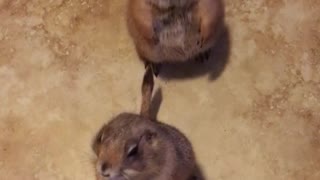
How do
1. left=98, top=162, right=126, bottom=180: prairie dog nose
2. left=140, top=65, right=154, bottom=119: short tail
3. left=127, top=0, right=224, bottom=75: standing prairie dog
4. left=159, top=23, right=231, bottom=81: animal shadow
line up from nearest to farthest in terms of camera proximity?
left=98, top=162, right=126, bottom=180: prairie dog nose → left=127, top=0, right=224, bottom=75: standing prairie dog → left=140, top=65, right=154, bottom=119: short tail → left=159, top=23, right=231, bottom=81: animal shadow

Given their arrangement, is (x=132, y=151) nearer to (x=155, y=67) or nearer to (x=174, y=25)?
(x=174, y=25)

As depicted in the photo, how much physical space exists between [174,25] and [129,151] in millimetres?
379

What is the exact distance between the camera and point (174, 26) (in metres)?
1.99

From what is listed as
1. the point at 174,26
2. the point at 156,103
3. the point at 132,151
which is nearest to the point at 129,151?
the point at 132,151

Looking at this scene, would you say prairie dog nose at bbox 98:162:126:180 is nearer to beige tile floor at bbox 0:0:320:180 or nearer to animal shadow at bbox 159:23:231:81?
beige tile floor at bbox 0:0:320:180

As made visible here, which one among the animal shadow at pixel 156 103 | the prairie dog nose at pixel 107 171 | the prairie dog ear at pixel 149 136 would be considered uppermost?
the prairie dog ear at pixel 149 136

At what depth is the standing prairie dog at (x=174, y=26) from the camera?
1963 millimetres

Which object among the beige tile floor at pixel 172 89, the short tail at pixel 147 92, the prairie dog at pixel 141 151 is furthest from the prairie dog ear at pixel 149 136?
the beige tile floor at pixel 172 89

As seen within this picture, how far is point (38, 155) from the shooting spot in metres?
2.19

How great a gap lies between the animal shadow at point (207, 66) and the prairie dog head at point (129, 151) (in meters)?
0.40

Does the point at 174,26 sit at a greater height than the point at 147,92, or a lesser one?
greater

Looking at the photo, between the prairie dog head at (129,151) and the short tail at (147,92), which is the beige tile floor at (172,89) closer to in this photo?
the short tail at (147,92)

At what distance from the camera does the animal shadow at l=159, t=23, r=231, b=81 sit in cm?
228

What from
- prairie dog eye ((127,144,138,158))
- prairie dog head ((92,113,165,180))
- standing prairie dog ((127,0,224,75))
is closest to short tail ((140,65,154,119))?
standing prairie dog ((127,0,224,75))
